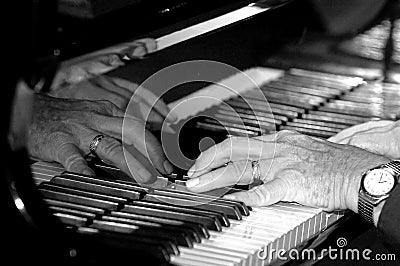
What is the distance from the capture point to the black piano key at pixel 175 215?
1.51 m

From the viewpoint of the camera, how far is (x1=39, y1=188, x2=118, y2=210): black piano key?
1508mm

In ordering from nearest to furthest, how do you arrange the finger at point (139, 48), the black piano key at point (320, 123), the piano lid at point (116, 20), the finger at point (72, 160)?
the piano lid at point (116, 20) → the finger at point (139, 48) → the finger at point (72, 160) → the black piano key at point (320, 123)

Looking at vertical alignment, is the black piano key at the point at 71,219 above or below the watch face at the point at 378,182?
above

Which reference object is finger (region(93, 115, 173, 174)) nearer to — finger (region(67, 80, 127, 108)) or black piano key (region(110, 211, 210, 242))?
finger (region(67, 80, 127, 108))

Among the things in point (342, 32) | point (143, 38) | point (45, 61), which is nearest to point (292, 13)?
point (342, 32)

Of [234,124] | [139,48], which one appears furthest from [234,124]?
[139,48]

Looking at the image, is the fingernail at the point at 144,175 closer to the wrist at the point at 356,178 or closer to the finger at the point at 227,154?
the finger at the point at 227,154

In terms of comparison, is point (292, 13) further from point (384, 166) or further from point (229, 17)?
point (384, 166)

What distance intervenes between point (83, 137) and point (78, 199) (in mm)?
149

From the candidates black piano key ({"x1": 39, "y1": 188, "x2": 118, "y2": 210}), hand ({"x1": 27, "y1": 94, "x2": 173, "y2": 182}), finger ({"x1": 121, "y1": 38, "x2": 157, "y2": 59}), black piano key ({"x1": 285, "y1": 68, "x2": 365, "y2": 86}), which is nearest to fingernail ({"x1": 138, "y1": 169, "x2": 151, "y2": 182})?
hand ({"x1": 27, "y1": 94, "x2": 173, "y2": 182})

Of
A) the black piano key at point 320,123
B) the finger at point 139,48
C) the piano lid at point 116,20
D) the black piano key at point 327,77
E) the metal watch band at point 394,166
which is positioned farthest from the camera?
the black piano key at point 327,77

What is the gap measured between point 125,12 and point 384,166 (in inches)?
22.2

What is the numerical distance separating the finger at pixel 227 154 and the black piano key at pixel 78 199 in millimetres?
196

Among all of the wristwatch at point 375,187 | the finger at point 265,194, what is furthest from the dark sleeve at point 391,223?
the finger at point 265,194
